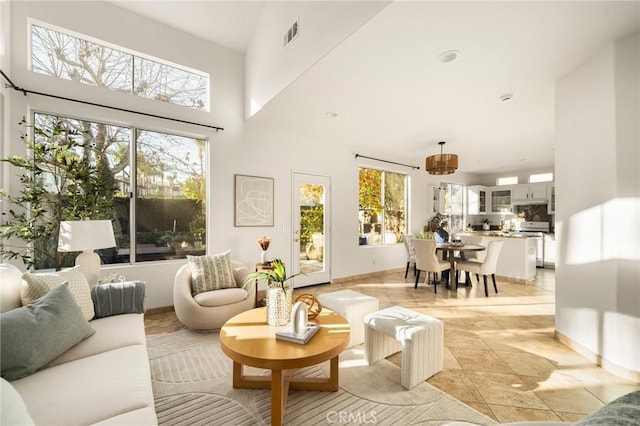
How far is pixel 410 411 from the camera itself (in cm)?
183

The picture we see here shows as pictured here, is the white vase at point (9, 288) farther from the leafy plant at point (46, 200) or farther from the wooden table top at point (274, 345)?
the wooden table top at point (274, 345)

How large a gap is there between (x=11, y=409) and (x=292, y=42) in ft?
11.0

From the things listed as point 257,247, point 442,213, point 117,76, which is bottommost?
A: point 257,247

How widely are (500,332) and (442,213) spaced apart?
5.25m

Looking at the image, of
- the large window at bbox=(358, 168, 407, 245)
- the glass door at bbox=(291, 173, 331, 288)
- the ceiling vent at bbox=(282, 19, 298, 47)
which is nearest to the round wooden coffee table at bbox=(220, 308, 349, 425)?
the glass door at bbox=(291, 173, 331, 288)

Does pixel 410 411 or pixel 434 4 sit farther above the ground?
pixel 434 4

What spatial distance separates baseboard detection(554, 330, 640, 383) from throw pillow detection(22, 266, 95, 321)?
425cm

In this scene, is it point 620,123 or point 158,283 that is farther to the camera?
point 158,283

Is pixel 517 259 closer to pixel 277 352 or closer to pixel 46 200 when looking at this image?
pixel 277 352

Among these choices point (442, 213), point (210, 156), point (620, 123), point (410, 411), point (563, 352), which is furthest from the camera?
point (442, 213)

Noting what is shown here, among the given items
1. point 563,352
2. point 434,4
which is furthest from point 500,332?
point 434,4

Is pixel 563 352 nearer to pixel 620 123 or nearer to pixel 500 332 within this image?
pixel 500 332

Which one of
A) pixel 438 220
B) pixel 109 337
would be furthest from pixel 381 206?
pixel 109 337

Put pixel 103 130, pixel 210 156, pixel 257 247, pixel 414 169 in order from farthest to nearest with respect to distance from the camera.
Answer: pixel 414 169 < pixel 257 247 < pixel 210 156 < pixel 103 130
